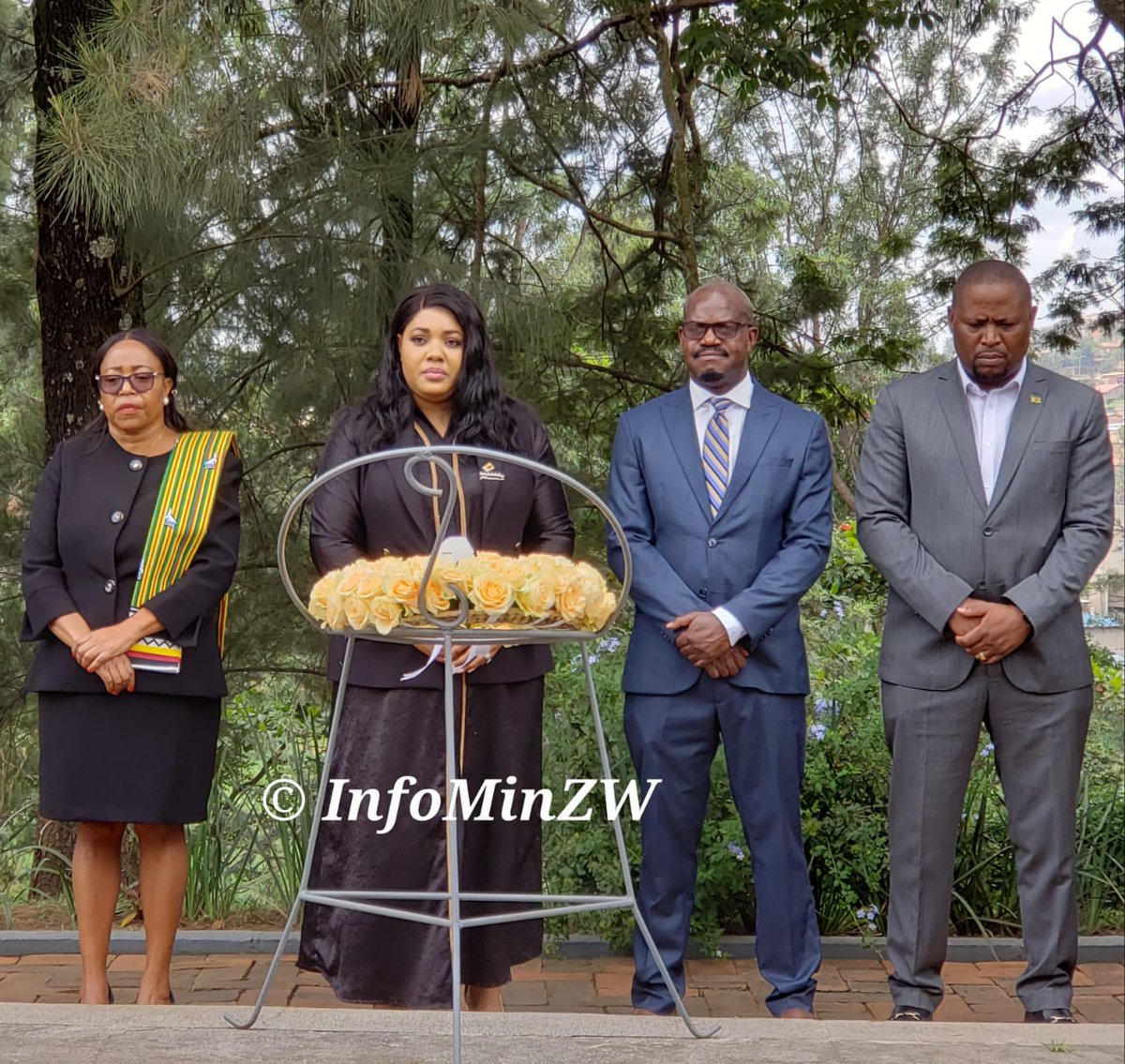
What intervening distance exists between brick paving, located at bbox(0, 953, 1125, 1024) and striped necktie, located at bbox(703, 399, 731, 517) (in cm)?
140

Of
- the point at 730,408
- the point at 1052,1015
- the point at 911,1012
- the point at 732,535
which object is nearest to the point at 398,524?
the point at 732,535

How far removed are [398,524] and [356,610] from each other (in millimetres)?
856

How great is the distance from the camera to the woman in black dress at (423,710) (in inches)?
128

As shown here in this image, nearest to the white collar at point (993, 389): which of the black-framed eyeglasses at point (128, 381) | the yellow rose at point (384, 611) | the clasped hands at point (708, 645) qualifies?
the clasped hands at point (708, 645)

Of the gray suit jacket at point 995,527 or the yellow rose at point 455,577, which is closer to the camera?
the yellow rose at point 455,577

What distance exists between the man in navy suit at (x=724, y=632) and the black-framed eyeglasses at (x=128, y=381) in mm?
1161

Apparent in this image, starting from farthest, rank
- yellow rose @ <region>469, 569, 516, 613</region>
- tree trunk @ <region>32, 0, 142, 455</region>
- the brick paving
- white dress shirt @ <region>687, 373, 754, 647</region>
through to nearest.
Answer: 1. tree trunk @ <region>32, 0, 142, 455</region>
2. the brick paving
3. white dress shirt @ <region>687, 373, 754, 647</region>
4. yellow rose @ <region>469, 569, 516, 613</region>

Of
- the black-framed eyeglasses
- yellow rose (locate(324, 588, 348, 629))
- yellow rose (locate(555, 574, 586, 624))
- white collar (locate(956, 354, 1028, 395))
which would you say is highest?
white collar (locate(956, 354, 1028, 395))

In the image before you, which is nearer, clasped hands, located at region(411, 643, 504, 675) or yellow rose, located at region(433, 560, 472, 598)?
yellow rose, located at region(433, 560, 472, 598)

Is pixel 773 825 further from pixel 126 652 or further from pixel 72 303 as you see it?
pixel 72 303

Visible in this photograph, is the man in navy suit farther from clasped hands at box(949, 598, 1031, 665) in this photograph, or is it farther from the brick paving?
the brick paving

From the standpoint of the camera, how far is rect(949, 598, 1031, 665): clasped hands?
10.7 ft

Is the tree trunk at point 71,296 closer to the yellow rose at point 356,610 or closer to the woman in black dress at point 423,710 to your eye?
the woman in black dress at point 423,710

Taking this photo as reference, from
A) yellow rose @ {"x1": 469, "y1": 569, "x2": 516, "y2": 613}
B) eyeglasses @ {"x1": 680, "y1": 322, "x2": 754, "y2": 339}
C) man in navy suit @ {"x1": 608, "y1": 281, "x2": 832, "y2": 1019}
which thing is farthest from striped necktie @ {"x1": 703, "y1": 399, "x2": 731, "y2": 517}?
yellow rose @ {"x1": 469, "y1": 569, "x2": 516, "y2": 613}
